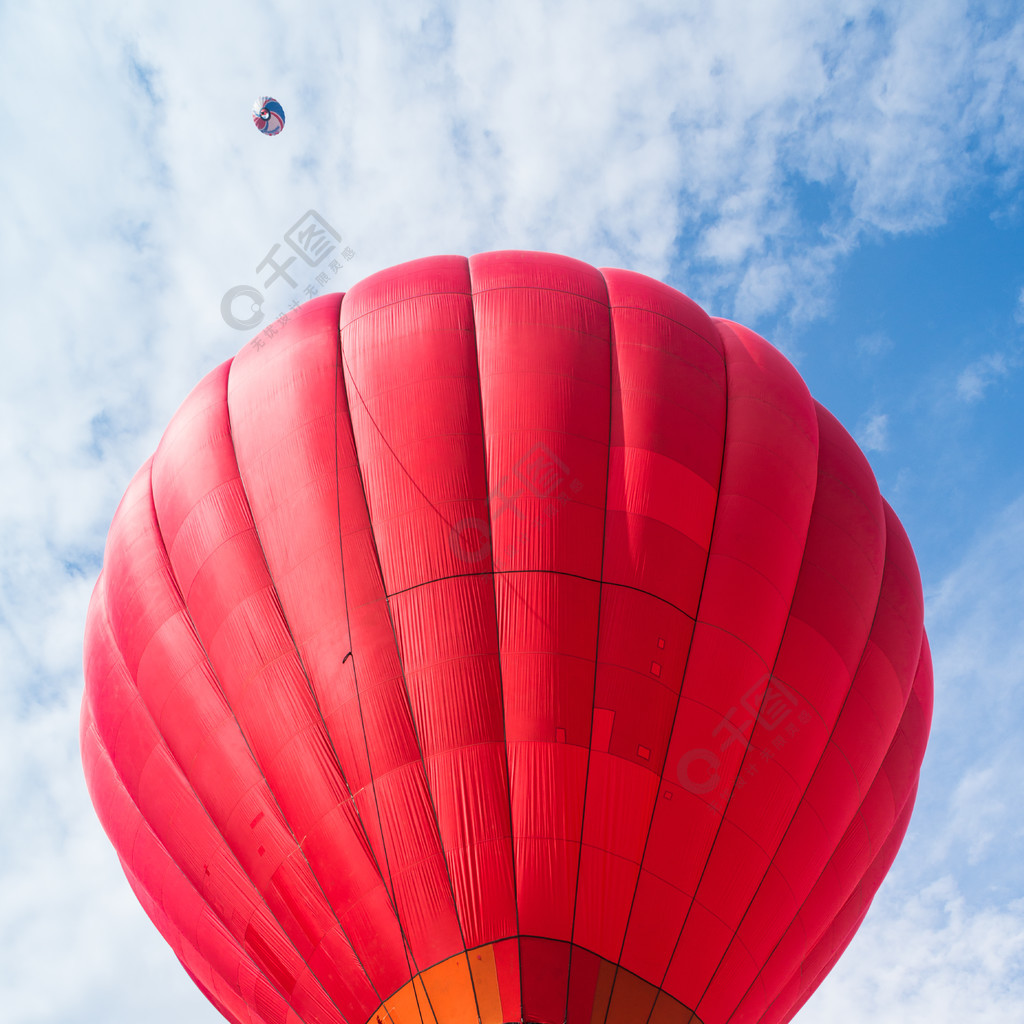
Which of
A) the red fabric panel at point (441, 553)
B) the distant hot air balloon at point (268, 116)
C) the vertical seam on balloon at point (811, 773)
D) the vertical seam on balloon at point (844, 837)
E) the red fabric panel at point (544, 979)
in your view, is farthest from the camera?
the distant hot air balloon at point (268, 116)

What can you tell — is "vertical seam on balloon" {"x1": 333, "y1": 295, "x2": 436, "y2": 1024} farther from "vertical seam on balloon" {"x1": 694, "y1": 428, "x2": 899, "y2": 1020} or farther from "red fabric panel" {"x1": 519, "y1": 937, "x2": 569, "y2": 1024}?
"vertical seam on balloon" {"x1": 694, "y1": 428, "x2": 899, "y2": 1020}

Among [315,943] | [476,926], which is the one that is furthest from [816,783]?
[315,943]

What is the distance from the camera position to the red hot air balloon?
20.8 ft

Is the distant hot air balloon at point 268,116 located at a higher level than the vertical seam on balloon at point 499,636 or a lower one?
higher

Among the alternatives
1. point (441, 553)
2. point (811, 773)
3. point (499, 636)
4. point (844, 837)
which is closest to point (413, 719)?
point (499, 636)

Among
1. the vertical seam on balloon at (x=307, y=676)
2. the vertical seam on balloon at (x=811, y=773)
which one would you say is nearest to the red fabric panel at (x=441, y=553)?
the vertical seam on balloon at (x=307, y=676)

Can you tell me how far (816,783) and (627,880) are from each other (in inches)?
84.0

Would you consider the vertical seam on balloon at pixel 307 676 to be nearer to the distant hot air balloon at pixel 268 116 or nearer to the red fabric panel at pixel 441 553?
the red fabric panel at pixel 441 553

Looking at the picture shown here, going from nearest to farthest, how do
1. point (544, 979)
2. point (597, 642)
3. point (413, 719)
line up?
point (544, 979), point (413, 719), point (597, 642)

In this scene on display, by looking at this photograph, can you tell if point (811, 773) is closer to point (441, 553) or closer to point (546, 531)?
point (546, 531)
